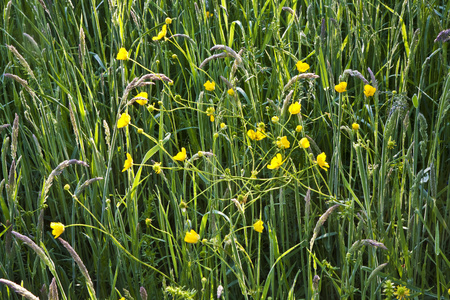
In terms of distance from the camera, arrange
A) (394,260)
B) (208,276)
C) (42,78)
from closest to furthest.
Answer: (394,260)
(208,276)
(42,78)

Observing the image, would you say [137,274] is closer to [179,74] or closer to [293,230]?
[293,230]

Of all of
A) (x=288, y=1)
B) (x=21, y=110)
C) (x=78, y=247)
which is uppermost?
(x=288, y=1)

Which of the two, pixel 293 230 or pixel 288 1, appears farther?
pixel 288 1

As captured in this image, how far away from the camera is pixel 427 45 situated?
5.77ft

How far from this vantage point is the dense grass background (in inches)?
44.1

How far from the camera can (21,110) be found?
Result: 5.85ft

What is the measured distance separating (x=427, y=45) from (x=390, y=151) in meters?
0.62

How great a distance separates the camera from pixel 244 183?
129 centimetres

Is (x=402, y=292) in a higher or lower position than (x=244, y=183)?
lower

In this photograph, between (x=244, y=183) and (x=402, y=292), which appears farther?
(x=244, y=183)

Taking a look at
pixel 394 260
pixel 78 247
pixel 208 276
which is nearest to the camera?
pixel 394 260

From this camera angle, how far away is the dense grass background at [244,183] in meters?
1.12

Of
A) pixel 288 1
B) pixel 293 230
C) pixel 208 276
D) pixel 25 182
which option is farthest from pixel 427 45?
pixel 25 182

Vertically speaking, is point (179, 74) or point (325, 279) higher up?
point (179, 74)
